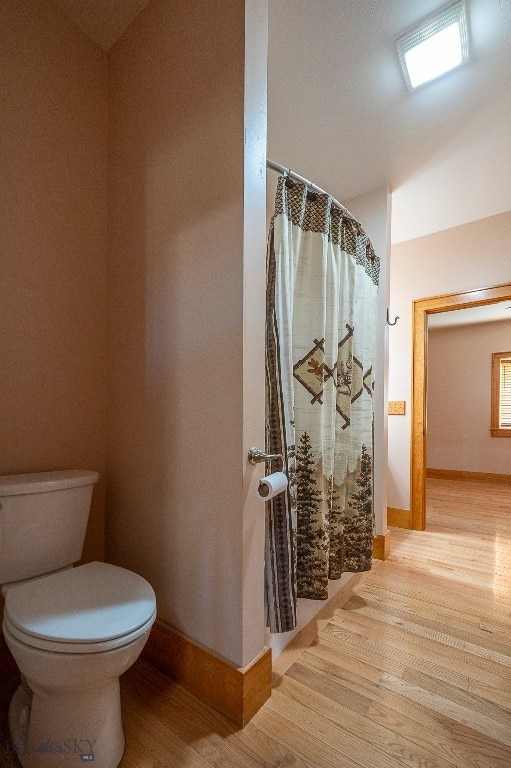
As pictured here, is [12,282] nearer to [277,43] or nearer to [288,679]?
[277,43]

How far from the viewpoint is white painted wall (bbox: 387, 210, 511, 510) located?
257 cm

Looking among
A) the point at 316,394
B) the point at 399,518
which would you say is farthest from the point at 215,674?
the point at 399,518

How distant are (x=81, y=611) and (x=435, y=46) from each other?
231 cm

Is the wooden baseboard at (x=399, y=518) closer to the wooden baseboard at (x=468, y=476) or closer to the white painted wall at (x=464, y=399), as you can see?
the wooden baseboard at (x=468, y=476)

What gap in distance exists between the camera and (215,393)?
1082mm

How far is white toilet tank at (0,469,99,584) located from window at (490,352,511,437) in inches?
202

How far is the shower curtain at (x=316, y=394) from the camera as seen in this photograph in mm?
1166

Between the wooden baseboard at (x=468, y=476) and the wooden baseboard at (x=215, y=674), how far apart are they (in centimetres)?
451

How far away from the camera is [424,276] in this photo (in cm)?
286

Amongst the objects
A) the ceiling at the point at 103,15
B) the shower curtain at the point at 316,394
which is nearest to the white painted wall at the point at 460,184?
the shower curtain at the point at 316,394

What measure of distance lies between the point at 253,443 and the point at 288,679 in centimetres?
86

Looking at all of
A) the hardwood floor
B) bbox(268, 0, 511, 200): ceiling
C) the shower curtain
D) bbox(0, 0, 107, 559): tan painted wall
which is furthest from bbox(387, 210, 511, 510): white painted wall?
bbox(0, 0, 107, 559): tan painted wall

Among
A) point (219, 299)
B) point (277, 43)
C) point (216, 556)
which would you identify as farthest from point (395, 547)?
point (277, 43)

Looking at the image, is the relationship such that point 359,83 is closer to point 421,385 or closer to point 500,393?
point 421,385
